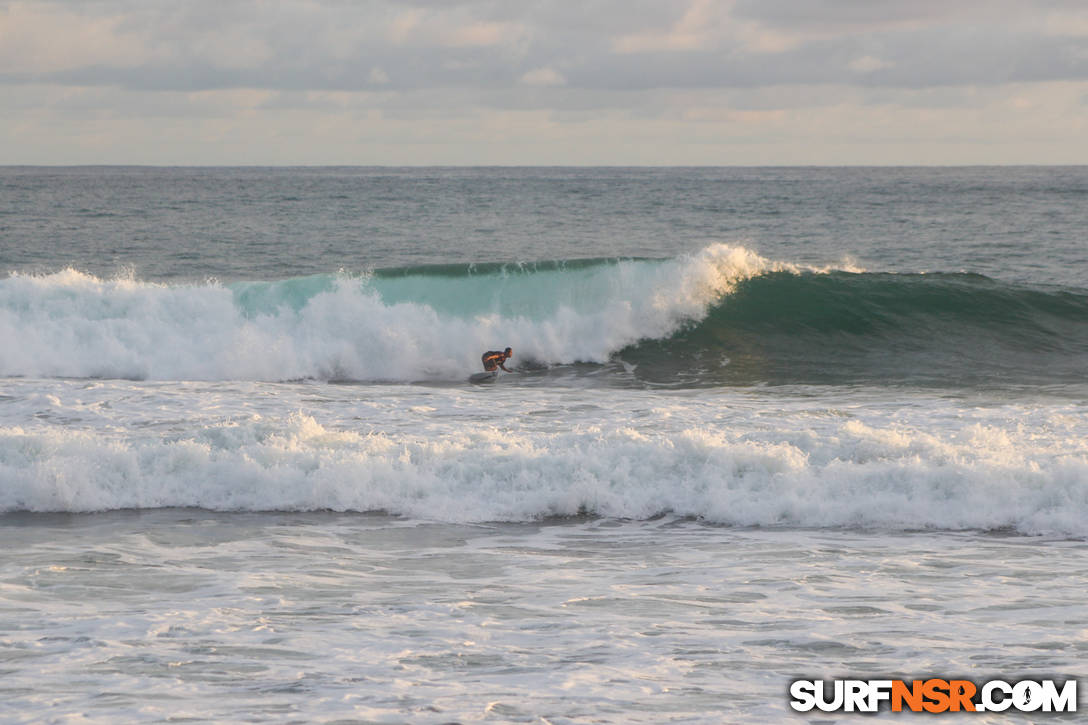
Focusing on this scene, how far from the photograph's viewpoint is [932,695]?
4.81 metres

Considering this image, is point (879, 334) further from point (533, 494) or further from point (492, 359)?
point (533, 494)

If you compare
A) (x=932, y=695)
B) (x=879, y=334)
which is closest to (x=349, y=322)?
(x=879, y=334)

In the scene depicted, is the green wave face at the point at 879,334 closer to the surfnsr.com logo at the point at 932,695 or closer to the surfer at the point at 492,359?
the surfer at the point at 492,359

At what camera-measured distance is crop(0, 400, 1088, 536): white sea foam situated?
829 centimetres

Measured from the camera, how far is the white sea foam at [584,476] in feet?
27.2

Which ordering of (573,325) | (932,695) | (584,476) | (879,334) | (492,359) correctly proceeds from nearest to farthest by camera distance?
(932,695), (584,476), (492,359), (573,325), (879,334)

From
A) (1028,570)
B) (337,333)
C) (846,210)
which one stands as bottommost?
(1028,570)

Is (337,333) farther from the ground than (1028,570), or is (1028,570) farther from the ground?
(337,333)

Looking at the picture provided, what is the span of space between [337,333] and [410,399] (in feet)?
14.7

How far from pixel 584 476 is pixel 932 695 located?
4.34 meters

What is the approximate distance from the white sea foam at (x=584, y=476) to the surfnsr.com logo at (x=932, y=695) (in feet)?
10.6

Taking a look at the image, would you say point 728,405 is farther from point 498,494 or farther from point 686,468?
point 498,494

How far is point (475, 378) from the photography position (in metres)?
14.9

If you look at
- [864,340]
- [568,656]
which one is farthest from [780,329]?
[568,656]
